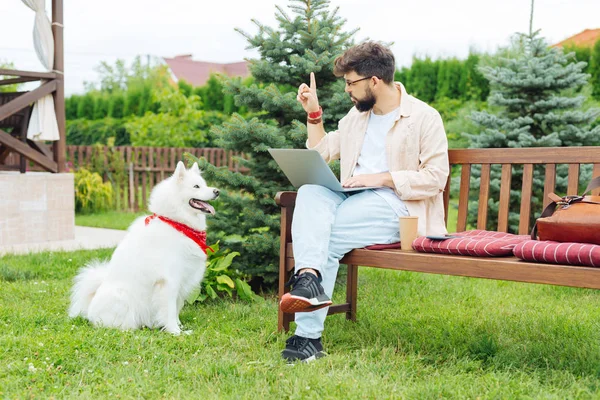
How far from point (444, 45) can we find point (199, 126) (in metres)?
5.82

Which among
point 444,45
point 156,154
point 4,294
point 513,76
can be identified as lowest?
point 4,294

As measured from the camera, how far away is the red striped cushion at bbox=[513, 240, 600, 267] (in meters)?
2.33

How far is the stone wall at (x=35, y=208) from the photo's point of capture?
6730 mm

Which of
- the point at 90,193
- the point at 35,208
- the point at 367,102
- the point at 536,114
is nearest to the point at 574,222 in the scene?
the point at 367,102

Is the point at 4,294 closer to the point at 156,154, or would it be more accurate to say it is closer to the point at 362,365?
the point at 362,365

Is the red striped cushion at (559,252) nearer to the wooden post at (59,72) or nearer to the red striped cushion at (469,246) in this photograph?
the red striped cushion at (469,246)

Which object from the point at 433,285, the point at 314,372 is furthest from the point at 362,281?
the point at 314,372

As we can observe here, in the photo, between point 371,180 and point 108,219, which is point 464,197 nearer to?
point 371,180

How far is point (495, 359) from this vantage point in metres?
2.90

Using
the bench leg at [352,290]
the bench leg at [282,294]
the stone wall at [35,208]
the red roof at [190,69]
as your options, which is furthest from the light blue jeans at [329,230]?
the red roof at [190,69]

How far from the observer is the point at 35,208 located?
6.95 meters

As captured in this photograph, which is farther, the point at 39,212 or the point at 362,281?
the point at 39,212

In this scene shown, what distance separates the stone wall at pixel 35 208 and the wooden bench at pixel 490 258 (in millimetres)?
4442

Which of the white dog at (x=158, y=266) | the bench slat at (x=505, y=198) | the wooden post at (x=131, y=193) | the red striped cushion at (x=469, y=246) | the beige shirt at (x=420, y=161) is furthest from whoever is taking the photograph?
the wooden post at (x=131, y=193)
